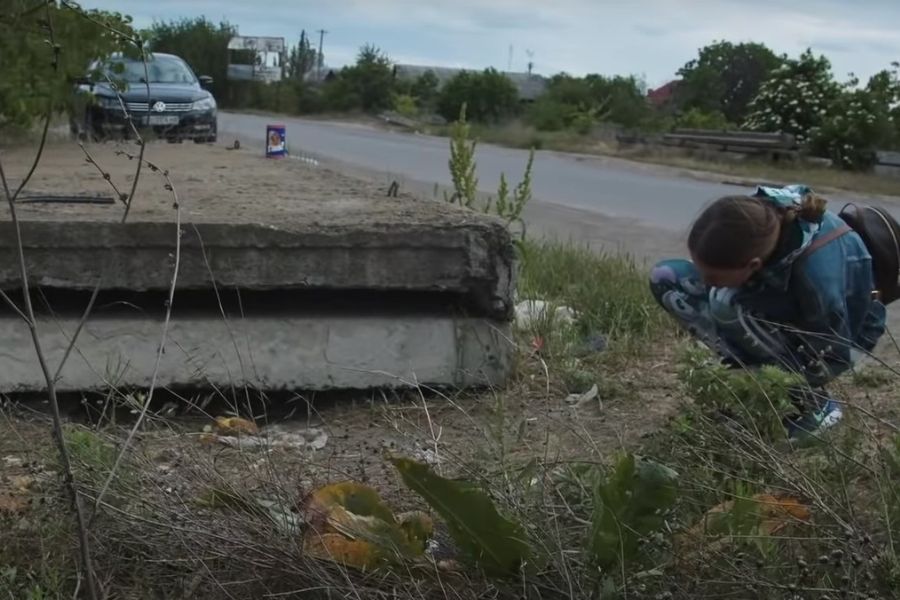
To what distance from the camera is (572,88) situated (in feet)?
163

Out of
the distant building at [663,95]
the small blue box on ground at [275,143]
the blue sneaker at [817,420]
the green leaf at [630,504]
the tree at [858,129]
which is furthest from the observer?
the distant building at [663,95]

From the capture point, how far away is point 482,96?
174 ft

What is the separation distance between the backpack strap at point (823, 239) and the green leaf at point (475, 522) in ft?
5.41

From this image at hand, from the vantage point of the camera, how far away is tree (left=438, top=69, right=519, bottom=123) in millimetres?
52188

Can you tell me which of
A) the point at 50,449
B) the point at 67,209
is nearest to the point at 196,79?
the point at 67,209

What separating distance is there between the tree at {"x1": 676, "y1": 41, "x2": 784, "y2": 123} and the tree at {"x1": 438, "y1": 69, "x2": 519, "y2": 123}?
7.96m

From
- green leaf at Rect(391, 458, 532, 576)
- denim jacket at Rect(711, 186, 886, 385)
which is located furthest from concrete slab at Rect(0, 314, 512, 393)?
green leaf at Rect(391, 458, 532, 576)

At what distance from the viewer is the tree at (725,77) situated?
181 ft

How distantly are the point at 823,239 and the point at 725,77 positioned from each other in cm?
5910

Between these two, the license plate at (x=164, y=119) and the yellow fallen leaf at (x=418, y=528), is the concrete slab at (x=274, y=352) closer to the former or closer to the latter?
the yellow fallen leaf at (x=418, y=528)

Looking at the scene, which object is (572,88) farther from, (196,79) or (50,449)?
(50,449)

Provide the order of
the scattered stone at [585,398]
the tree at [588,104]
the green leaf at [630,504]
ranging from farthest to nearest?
1. the tree at [588,104]
2. the scattered stone at [585,398]
3. the green leaf at [630,504]

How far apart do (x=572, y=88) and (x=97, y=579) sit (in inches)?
1918

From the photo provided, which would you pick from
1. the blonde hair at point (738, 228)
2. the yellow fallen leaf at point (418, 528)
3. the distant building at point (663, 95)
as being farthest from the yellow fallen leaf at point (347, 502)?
the distant building at point (663, 95)
